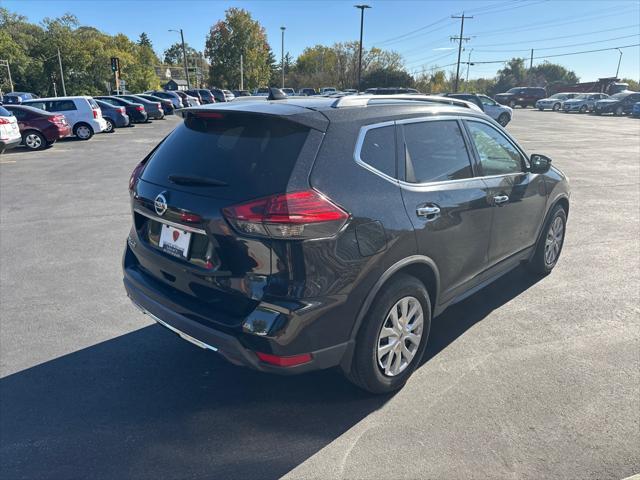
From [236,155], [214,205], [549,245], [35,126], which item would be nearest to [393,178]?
[236,155]

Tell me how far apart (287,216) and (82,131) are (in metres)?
19.1

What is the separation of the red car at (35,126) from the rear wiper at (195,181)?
15515mm

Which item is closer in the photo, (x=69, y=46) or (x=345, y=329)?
(x=345, y=329)

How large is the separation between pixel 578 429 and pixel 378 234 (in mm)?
1696

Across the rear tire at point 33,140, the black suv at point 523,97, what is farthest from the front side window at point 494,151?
the black suv at point 523,97

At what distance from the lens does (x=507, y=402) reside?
10.3 ft

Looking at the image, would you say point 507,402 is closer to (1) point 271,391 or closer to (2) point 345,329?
(2) point 345,329

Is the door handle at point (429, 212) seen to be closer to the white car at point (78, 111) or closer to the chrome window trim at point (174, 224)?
the chrome window trim at point (174, 224)

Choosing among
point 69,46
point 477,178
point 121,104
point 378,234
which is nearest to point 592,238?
point 477,178

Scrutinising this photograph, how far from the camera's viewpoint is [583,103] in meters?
43.4

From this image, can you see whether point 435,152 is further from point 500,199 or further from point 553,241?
point 553,241

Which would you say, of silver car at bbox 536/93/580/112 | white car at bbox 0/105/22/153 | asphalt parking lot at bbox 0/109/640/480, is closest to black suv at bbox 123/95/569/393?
asphalt parking lot at bbox 0/109/640/480

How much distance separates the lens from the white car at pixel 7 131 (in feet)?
42.5

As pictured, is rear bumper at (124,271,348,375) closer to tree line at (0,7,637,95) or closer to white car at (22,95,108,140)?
white car at (22,95,108,140)
